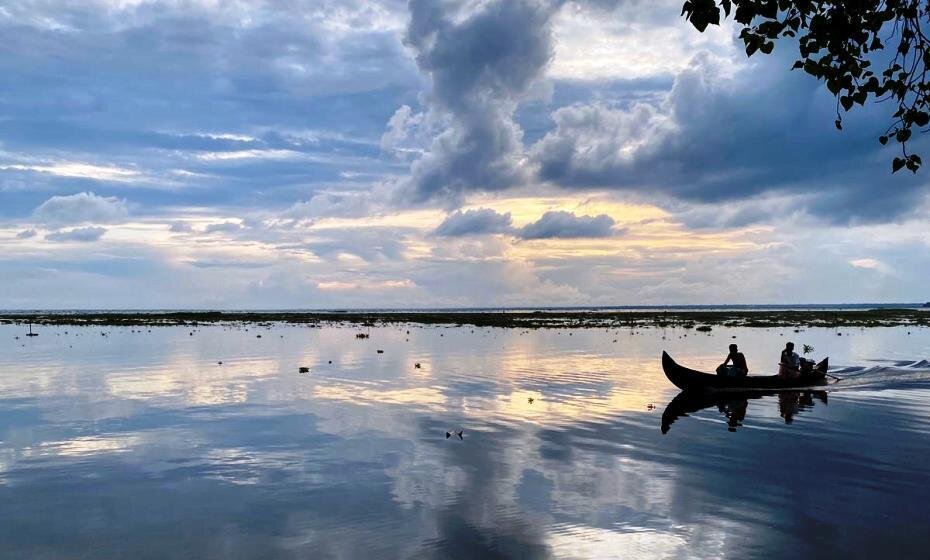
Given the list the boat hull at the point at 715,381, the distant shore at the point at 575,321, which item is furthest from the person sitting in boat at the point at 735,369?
the distant shore at the point at 575,321

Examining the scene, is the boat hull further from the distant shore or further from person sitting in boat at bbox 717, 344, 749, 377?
the distant shore

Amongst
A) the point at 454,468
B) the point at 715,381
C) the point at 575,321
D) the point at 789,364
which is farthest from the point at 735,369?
the point at 575,321

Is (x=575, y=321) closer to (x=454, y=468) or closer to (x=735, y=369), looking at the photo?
(x=735, y=369)

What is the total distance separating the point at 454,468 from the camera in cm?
1480

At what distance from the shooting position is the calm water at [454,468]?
34.5ft

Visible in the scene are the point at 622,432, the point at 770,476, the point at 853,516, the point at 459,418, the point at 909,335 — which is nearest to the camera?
the point at 853,516

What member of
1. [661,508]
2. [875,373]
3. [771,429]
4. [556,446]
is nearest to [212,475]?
[556,446]

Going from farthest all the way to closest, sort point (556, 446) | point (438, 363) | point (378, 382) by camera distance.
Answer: point (438, 363)
point (378, 382)
point (556, 446)

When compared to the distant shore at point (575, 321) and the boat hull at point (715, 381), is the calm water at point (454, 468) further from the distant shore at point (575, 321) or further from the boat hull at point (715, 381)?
the distant shore at point (575, 321)

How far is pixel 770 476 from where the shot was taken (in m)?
13.8

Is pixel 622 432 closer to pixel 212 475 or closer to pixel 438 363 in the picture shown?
pixel 212 475

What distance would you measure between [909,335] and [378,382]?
5337 cm

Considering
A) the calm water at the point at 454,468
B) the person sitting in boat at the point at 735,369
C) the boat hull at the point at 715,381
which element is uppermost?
the person sitting in boat at the point at 735,369

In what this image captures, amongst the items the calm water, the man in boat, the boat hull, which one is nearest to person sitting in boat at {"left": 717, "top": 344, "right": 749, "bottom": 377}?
the boat hull
